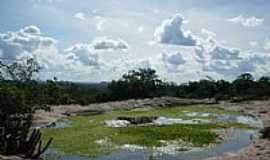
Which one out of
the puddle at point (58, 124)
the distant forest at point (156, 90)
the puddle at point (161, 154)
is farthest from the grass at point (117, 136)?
the distant forest at point (156, 90)

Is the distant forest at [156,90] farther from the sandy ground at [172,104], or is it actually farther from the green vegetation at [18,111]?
the green vegetation at [18,111]

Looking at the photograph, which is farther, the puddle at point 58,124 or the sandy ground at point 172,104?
Result: the puddle at point 58,124

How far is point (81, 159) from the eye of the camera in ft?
87.6

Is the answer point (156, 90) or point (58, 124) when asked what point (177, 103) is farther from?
point (58, 124)

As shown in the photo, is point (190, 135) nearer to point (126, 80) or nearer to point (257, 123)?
point (257, 123)

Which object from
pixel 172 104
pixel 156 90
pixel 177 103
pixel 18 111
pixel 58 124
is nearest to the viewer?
pixel 18 111

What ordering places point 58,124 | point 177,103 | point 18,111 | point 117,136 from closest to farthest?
point 18,111 < point 117,136 < point 58,124 < point 177,103

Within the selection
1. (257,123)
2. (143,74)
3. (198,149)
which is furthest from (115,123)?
(143,74)

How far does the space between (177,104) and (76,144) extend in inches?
1963

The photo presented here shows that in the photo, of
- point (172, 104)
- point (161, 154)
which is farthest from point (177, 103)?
point (161, 154)

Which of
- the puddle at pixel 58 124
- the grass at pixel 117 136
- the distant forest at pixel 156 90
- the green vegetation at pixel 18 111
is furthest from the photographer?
the distant forest at pixel 156 90

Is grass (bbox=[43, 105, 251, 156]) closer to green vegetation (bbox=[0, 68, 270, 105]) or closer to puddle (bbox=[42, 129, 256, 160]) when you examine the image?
puddle (bbox=[42, 129, 256, 160])

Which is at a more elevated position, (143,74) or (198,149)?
(143,74)

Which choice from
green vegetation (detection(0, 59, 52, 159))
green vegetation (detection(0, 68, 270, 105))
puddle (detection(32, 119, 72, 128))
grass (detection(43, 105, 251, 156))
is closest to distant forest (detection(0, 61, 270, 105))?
green vegetation (detection(0, 68, 270, 105))
